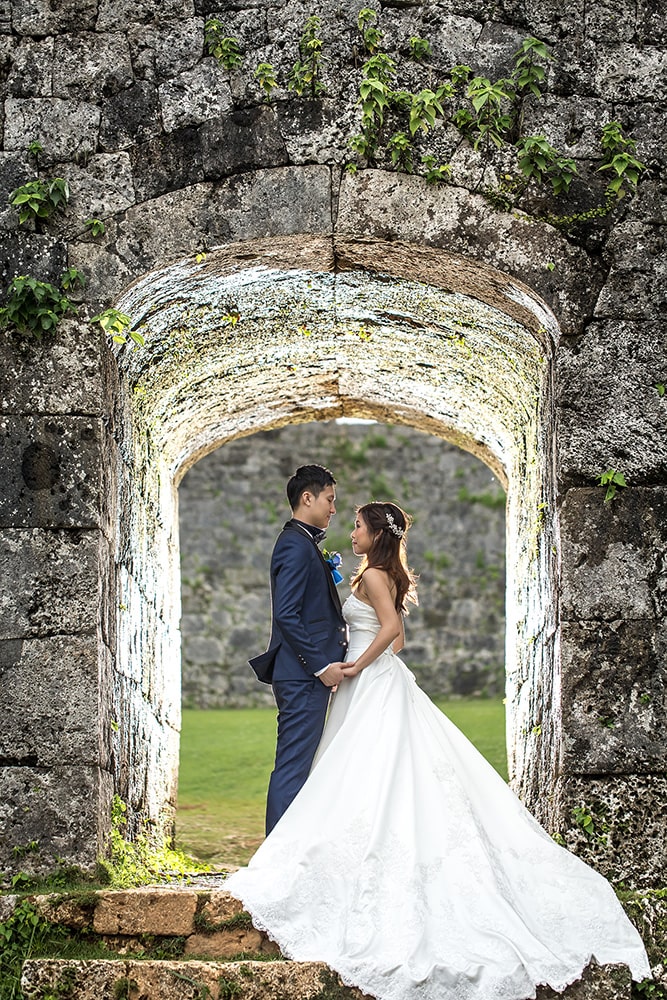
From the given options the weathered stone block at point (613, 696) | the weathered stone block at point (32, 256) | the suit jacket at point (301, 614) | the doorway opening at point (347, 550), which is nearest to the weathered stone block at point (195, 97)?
the weathered stone block at point (32, 256)

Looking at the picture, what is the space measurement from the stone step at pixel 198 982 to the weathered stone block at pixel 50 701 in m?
0.84

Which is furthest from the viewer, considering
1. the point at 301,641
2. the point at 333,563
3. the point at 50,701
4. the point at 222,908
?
the point at 333,563

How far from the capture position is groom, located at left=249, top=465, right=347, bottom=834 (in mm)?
4680

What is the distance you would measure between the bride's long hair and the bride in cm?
39

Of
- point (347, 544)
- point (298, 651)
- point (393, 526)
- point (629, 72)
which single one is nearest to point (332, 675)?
point (298, 651)

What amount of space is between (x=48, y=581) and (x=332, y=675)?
1108mm

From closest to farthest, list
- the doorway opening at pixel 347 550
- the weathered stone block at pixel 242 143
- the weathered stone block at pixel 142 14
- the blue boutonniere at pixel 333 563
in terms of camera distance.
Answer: the weathered stone block at pixel 242 143 → the weathered stone block at pixel 142 14 → the blue boutonniere at pixel 333 563 → the doorway opening at pixel 347 550

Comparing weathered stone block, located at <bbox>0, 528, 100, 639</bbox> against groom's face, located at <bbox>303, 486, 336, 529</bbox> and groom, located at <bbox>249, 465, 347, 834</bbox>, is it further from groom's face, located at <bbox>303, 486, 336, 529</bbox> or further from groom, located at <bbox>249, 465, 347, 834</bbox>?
groom's face, located at <bbox>303, 486, 336, 529</bbox>

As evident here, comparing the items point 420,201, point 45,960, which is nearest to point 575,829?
point 45,960

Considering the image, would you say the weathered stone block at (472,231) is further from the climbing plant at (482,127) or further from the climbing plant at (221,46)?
the climbing plant at (221,46)

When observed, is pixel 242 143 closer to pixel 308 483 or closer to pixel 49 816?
pixel 308 483

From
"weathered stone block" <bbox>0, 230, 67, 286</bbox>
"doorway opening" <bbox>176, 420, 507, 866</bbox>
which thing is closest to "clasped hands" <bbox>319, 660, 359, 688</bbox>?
"weathered stone block" <bbox>0, 230, 67, 286</bbox>

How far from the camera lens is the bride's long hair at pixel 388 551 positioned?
16.1 ft

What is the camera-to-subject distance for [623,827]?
4.37 metres
